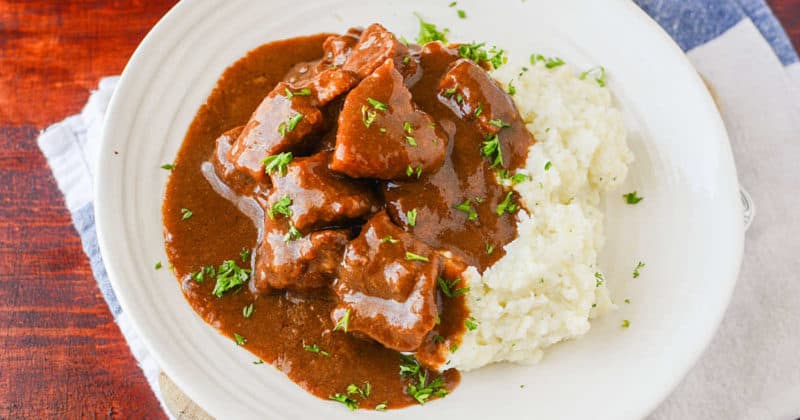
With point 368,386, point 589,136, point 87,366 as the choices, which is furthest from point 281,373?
point 589,136

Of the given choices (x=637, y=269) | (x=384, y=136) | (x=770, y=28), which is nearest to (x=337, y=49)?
(x=384, y=136)

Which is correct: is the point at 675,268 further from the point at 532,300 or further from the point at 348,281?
the point at 348,281

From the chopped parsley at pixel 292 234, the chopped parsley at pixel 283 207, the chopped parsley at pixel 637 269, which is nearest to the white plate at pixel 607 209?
the chopped parsley at pixel 637 269

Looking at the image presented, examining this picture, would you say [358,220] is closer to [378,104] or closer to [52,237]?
[378,104]

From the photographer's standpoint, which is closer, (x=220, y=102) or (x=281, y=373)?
(x=281, y=373)

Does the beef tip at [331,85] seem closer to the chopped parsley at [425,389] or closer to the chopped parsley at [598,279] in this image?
the chopped parsley at [425,389]
